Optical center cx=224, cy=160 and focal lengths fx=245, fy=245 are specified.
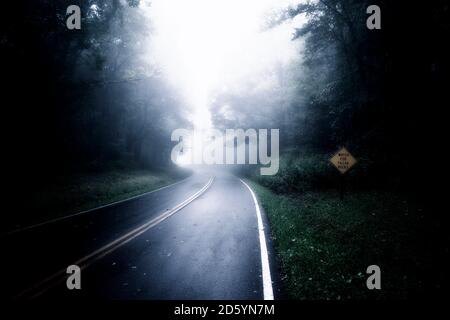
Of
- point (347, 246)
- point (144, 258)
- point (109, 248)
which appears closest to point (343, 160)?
point (347, 246)

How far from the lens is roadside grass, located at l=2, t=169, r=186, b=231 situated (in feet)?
34.6

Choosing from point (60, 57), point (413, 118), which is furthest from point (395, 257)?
point (60, 57)

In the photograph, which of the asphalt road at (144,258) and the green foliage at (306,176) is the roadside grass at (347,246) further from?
the green foliage at (306,176)

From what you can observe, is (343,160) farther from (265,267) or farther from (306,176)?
(265,267)

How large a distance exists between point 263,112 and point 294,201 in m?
16.0

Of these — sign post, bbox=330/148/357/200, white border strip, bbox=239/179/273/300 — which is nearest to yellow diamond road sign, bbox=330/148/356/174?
sign post, bbox=330/148/357/200

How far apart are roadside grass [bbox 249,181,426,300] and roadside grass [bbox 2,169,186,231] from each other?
936 cm

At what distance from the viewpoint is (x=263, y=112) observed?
26859mm

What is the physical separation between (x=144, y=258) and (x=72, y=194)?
1024 cm

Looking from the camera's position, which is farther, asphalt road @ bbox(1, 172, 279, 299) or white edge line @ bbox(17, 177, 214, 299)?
white edge line @ bbox(17, 177, 214, 299)

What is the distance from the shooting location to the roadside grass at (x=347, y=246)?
4465 mm

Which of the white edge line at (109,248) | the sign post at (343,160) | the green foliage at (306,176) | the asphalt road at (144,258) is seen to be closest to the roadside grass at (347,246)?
the asphalt road at (144,258)

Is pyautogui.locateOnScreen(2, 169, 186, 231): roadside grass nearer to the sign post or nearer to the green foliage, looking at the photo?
the green foliage
